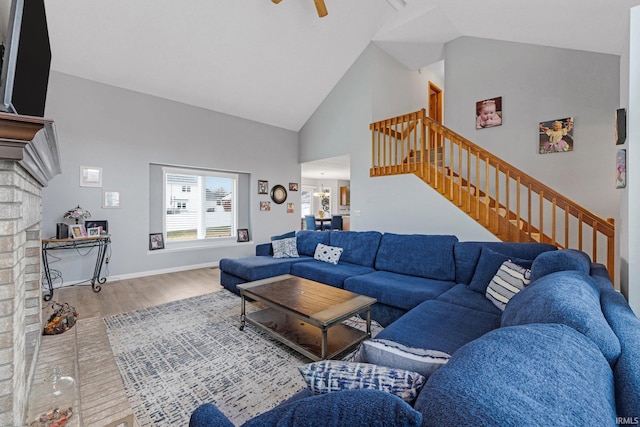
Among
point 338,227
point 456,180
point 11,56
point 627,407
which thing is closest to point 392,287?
point 627,407

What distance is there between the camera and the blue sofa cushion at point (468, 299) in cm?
205

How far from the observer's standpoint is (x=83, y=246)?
13.1 feet

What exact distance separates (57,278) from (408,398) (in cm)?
505

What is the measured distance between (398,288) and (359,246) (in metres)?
1.11

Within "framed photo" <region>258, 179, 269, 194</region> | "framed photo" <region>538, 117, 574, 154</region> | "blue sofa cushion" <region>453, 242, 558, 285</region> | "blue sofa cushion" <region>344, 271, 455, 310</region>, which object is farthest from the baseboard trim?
"framed photo" <region>538, 117, 574, 154</region>

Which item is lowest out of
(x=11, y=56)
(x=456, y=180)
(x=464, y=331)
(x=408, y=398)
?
(x=464, y=331)

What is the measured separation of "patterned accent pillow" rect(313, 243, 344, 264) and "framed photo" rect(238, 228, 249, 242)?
8.38 ft

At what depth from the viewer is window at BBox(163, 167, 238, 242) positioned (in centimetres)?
509

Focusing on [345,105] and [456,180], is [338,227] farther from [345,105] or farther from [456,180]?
[456,180]

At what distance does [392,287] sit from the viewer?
2.61 m

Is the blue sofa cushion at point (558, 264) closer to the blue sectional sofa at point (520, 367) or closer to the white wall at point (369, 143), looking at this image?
the blue sectional sofa at point (520, 367)

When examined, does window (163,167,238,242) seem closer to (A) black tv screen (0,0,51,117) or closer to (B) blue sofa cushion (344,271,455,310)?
(A) black tv screen (0,0,51,117)

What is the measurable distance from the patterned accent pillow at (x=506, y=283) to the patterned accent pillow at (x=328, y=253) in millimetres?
1852

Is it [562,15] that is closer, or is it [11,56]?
[11,56]
